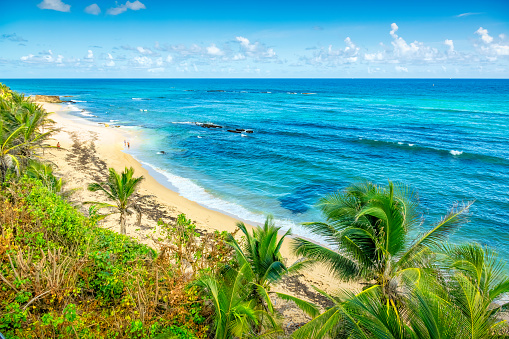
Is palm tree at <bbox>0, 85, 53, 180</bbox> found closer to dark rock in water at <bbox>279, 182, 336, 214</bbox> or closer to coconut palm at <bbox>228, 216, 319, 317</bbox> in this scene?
coconut palm at <bbox>228, 216, 319, 317</bbox>

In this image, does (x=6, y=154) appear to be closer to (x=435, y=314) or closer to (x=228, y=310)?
(x=228, y=310)

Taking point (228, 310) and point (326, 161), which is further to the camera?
point (326, 161)

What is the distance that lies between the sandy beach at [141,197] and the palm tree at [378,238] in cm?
380

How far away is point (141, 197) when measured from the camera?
60.6ft

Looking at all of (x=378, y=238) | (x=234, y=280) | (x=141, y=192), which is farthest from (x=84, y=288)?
(x=141, y=192)

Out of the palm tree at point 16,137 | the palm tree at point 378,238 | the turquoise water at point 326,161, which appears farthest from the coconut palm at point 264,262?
the palm tree at point 16,137

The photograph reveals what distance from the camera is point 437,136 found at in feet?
165

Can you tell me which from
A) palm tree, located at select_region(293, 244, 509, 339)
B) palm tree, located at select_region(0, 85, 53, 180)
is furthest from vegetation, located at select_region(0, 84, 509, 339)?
palm tree, located at select_region(0, 85, 53, 180)

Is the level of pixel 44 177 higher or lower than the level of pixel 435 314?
higher

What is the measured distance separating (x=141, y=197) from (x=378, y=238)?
13.3 meters

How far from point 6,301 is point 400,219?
10.7 meters

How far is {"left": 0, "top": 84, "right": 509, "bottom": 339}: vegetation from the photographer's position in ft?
23.4

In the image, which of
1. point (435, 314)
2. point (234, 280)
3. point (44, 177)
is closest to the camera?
point (435, 314)

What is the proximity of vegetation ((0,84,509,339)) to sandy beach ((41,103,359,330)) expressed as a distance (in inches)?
86.3
